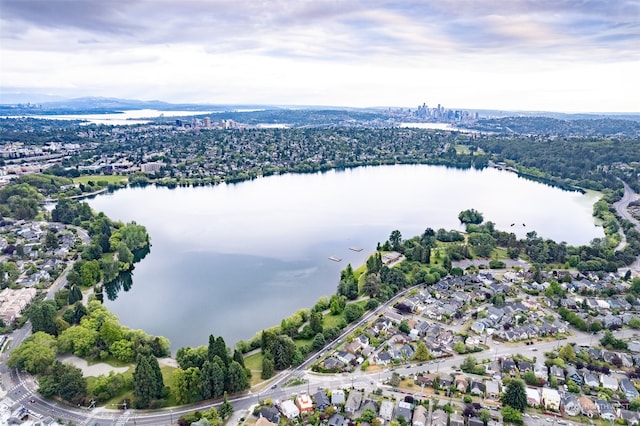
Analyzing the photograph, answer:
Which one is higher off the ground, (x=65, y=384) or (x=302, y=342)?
(x=65, y=384)

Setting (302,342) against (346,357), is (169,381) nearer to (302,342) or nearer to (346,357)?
(302,342)

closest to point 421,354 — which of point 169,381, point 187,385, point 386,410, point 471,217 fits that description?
point 386,410

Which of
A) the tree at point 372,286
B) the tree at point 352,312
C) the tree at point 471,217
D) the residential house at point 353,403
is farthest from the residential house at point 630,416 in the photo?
the tree at point 471,217

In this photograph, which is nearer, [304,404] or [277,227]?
[304,404]

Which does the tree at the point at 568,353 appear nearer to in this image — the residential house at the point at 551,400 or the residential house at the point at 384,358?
the residential house at the point at 551,400

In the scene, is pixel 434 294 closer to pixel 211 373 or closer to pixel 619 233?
pixel 211 373

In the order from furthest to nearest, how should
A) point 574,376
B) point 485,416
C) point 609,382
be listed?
1. point 574,376
2. point 609,382
3. point 485,416

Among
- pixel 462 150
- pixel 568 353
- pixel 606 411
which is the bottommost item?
pixel 606 411

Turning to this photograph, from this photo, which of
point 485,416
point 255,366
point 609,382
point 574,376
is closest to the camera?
point 485,416
